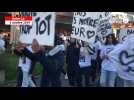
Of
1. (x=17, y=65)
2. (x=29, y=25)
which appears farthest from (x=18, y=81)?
(x=29, y=25)

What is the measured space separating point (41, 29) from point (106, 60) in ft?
5.46

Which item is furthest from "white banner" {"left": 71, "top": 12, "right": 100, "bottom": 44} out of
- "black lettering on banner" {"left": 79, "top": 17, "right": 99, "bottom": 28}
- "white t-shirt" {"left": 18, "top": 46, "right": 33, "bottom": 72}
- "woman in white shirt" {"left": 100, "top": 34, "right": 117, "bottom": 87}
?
"white t-shirt" {"left": 18, "top": 46, "right": 33, "bottom": 72}

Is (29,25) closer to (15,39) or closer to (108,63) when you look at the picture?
(15,39)

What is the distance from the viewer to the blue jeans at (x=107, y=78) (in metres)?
11.5

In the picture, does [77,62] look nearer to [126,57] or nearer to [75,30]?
[75,30]

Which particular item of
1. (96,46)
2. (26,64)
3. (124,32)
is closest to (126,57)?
(124,32)

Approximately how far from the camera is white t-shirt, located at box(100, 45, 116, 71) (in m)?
11.5

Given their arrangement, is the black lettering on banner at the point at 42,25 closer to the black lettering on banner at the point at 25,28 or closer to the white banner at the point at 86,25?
the black lettering on banner at the point at 25,28

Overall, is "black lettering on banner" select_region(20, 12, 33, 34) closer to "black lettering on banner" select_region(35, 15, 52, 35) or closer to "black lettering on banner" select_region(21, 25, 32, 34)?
"black lettering on banner" select_region(21, 25, 32, 34)

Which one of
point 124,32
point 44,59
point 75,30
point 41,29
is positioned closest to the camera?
point 124,32

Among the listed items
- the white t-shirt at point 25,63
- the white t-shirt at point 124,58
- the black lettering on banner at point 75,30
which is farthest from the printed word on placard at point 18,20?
the white t-shirt at point 124,58

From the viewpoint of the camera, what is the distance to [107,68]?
1155 centimetres

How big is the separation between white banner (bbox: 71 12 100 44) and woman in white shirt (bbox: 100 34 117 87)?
0.36m
